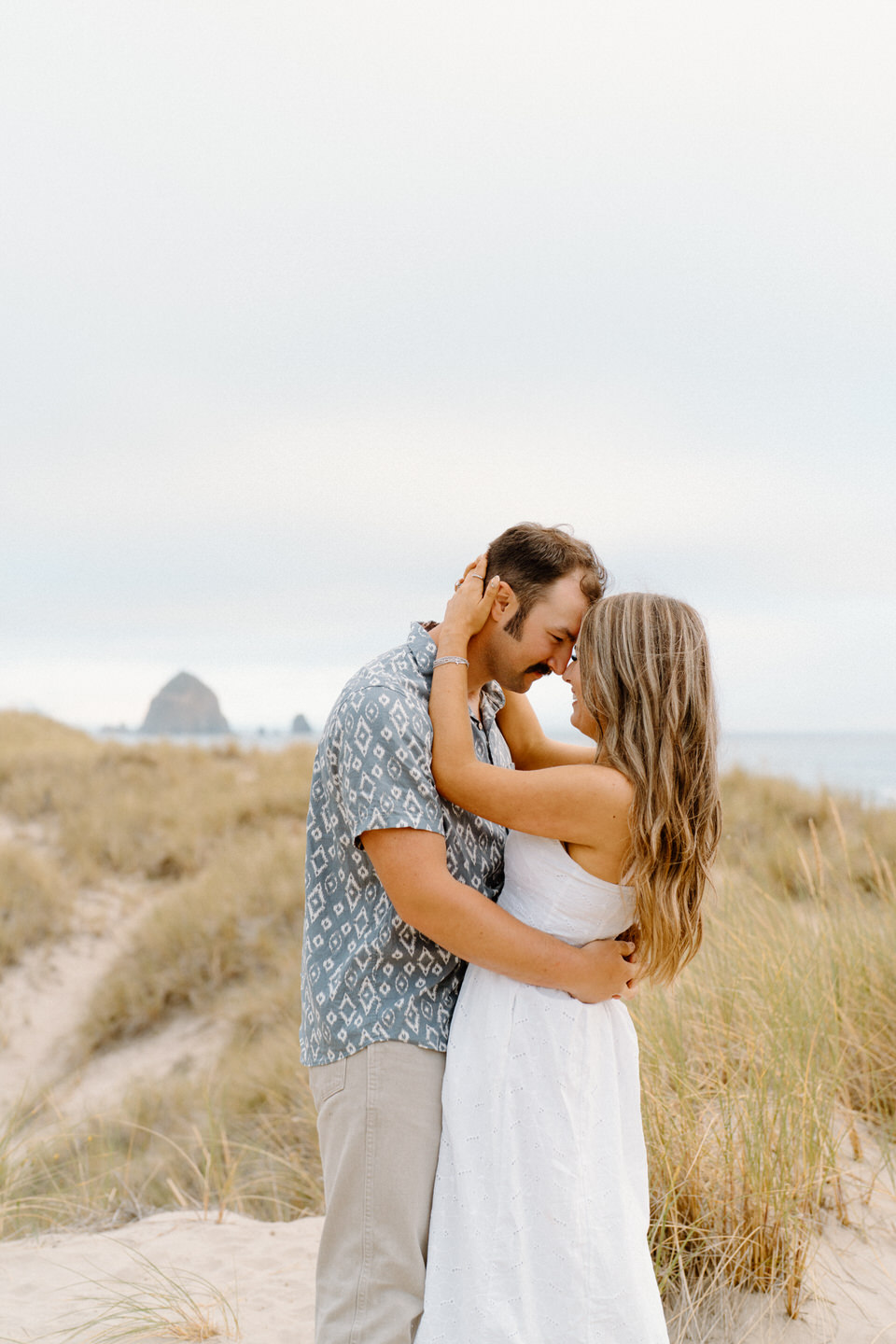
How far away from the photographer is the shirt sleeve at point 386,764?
7.63 feet

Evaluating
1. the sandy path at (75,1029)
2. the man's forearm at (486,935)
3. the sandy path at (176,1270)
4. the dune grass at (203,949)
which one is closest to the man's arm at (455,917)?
the man's forearm at (486,935)

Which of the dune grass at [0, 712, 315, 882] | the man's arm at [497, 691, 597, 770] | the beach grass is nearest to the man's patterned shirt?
the man's arm at [497, 691, 597, 770]

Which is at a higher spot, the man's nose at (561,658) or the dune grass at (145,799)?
the man's nose at (561,658)

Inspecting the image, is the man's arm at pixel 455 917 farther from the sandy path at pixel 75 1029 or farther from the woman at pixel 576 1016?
the sandy path at pixel 75 1029

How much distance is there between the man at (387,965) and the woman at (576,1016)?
64mm

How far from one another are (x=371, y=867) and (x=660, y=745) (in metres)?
0.75

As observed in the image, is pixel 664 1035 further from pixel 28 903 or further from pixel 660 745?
pixel 28 903

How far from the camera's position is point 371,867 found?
2504mm

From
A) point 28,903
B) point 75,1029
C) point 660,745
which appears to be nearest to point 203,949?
point 75,1029

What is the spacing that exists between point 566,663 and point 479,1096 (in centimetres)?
111

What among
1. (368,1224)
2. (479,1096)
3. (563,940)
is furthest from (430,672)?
(368,1224)

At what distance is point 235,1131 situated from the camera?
6.41 meters

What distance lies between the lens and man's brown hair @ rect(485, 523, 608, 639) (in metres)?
2.74

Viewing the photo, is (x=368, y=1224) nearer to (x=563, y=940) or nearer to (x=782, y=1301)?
(x=563, y=940)
